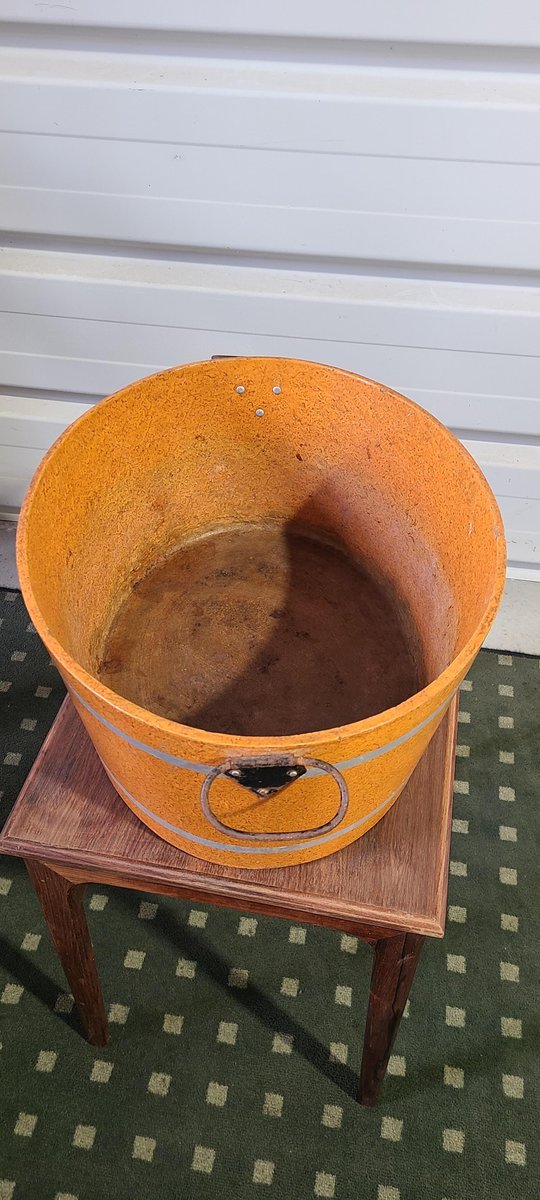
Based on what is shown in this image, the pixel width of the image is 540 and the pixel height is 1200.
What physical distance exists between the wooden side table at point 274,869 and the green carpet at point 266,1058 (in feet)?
1.06

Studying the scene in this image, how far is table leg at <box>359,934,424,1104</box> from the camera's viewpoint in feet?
2.87

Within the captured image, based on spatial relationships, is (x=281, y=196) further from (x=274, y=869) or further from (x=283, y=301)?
(x=274, y=869)

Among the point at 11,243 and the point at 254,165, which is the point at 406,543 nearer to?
the point at 254,165

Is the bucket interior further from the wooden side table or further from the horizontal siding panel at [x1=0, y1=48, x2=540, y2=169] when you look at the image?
the horizontal siding panel at [x1=0, y1=48, x2=540, y2=169]

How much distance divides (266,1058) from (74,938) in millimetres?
387

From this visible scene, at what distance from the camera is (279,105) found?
111 cm

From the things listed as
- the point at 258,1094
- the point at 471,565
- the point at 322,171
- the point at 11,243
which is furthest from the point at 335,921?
the point at 11,243

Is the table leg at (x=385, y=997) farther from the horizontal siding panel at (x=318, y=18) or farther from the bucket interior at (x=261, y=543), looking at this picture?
the horizontal siding panel at (x=318, y=18)

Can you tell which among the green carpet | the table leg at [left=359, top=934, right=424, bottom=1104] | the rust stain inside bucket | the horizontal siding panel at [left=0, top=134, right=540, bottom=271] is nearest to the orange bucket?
the rust stain inside bucket

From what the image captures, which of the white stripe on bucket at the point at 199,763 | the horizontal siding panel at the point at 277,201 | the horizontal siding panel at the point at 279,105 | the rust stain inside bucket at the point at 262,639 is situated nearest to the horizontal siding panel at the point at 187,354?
the horizontal siding panel at the point at 277,201

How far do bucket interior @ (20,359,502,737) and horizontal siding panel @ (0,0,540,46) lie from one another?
436 millimetres

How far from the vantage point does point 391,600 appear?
3.49ft

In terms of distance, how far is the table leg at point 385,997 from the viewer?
34.4 inches

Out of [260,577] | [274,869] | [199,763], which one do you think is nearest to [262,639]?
[260,577]
